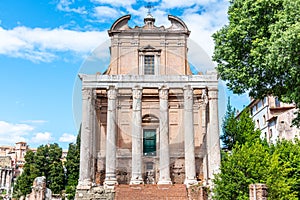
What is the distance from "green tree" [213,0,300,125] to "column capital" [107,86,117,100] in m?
13.0

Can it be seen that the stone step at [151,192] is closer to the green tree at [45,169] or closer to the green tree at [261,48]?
the green tree at [261,48]

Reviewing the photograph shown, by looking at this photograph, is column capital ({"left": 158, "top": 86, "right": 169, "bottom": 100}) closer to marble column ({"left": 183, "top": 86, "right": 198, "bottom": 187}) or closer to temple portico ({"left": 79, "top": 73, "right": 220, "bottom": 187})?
temple portico ({"left": 79, "top": 73, "right": 220, "bottom": 187})

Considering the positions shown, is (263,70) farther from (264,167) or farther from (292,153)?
(292,153)

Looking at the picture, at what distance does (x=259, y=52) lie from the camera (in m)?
16.4

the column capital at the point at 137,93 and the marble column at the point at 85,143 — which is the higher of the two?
the column capital at the point at 137,93

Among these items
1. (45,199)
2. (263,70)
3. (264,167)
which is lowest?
(45,199)

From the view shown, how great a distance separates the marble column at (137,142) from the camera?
93.7 ft

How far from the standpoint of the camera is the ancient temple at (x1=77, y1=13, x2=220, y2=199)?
29.0 metres

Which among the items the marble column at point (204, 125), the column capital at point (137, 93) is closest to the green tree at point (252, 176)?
the marble column at point (204, 125)

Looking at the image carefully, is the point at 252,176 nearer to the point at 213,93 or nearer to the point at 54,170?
the point at 213,93

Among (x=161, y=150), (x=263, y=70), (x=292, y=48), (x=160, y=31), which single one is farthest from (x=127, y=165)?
(x=292, y=48)

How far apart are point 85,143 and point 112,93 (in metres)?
4.53

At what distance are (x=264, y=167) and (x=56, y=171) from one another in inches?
1306

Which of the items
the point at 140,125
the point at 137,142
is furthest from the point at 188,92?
→ the point at 137,142
